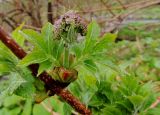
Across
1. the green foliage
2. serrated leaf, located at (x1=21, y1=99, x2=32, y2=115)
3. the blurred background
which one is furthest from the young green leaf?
serrated leaf, located at (x1=21, y1=99, x2=32, y2=115)

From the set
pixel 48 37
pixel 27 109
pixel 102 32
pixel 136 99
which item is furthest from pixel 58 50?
pixel 102 32

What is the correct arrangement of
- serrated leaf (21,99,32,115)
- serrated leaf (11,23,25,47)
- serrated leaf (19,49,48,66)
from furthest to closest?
serrated leaf (21,99,32,115) < serrated leaf (11,23,25,47) < serrated leaf (19,49,48,66)

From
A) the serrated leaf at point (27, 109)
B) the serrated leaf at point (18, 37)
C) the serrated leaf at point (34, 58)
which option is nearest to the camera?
the serrated leaf at point (34, 58)

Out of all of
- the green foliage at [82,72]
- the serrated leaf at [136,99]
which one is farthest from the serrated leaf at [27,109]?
the serrated leaf at [136,99]

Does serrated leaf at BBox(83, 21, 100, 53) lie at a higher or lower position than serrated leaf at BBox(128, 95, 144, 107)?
higher

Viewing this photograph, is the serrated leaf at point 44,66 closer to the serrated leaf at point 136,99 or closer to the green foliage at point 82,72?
the green foliage at point 82,72

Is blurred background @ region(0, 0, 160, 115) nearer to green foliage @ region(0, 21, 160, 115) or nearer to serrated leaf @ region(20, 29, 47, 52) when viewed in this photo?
green foliage @ region(0, 21, 160, 115)

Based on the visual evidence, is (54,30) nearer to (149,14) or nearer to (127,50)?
(127,50)

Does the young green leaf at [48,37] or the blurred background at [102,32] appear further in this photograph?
the blurred background at [102,32]

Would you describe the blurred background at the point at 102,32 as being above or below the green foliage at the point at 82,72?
below
